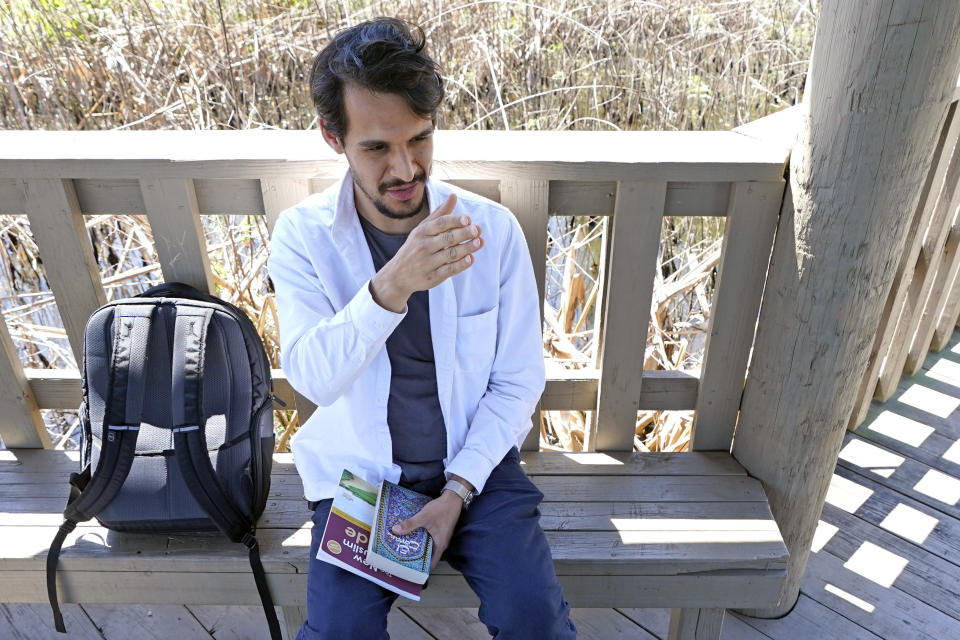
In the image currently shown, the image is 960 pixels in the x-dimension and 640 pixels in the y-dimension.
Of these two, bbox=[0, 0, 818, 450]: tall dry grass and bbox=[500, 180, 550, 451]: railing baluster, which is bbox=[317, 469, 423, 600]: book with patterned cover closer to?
bbox=[500, 180, 550, 451]: railing baluster

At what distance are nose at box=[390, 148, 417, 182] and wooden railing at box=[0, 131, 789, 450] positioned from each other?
0.57 feet

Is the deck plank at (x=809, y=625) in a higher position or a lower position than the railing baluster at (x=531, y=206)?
lower

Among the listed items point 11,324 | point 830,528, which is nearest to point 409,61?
point 830,528

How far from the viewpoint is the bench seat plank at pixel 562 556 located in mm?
1468

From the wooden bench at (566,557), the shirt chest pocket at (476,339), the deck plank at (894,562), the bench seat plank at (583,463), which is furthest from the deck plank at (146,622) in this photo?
the deck plank at (894,562)

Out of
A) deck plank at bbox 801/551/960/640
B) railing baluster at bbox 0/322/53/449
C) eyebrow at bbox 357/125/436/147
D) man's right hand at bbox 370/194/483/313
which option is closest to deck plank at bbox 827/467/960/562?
deck plank at bbox 801/551/960/640

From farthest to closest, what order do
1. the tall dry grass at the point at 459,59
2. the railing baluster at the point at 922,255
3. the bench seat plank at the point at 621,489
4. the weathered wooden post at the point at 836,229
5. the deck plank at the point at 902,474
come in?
the tall dry grass at the point at 459,59, the deck plank at the point at 902,474, the railing baluster at the point at 922,255, the bench seat plank at the point at 621,489, the weathered wooden post at the point at 836,229

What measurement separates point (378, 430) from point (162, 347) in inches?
19.6

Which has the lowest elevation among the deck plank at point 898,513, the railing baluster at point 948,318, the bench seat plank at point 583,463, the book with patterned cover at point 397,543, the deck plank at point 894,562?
the deck plank at point 894,562

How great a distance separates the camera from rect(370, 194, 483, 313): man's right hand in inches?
45.5

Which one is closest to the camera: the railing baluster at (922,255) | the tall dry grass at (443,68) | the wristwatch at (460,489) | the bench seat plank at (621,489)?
the wristwatch at (460,489)

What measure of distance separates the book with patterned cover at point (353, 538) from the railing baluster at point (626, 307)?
2.15 feet

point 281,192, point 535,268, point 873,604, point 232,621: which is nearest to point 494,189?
point 535,268

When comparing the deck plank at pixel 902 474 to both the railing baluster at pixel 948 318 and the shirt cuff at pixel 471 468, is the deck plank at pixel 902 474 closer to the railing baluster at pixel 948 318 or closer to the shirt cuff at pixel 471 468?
the railing baluster at pixel 948 318
